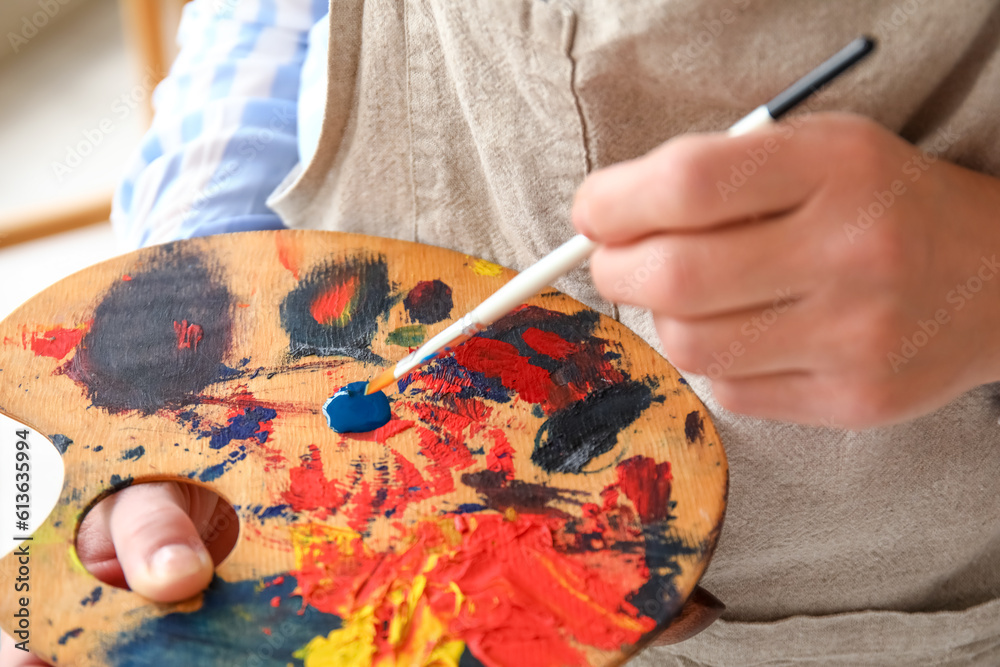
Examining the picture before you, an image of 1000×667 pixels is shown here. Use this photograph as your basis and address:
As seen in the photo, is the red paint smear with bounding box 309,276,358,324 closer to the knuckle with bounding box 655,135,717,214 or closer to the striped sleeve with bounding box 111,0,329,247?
the striped sleeve with bounding box 111,0,329,247

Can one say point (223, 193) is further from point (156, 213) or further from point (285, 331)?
point (285, 331)

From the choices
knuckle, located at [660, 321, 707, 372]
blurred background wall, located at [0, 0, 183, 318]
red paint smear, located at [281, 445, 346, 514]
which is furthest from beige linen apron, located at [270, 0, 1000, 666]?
blurred background wall, located at [0, 0, 183, 318]

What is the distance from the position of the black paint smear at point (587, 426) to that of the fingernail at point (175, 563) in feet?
0.73

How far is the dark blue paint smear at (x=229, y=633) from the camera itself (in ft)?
1.36

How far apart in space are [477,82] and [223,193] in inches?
12.5

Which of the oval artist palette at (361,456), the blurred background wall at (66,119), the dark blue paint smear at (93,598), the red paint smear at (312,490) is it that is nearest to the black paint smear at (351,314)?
the oval artist palette at (361,456)

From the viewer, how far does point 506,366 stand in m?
0.58

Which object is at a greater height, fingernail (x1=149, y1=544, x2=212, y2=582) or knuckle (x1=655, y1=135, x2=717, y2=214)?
knuckle (x1=655, y1=135, x2=717, y2=214)

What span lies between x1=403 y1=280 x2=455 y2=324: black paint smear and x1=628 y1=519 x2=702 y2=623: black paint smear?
0.25 metres

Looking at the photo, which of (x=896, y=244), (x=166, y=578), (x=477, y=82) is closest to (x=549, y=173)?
(x=477, y=82)

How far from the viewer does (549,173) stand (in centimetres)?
61

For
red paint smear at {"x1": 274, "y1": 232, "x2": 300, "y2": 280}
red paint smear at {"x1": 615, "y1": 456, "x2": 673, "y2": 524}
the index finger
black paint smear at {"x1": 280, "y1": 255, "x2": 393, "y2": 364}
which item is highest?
the index finger

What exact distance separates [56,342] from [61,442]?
0.35 ft

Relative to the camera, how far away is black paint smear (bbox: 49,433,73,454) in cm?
51
